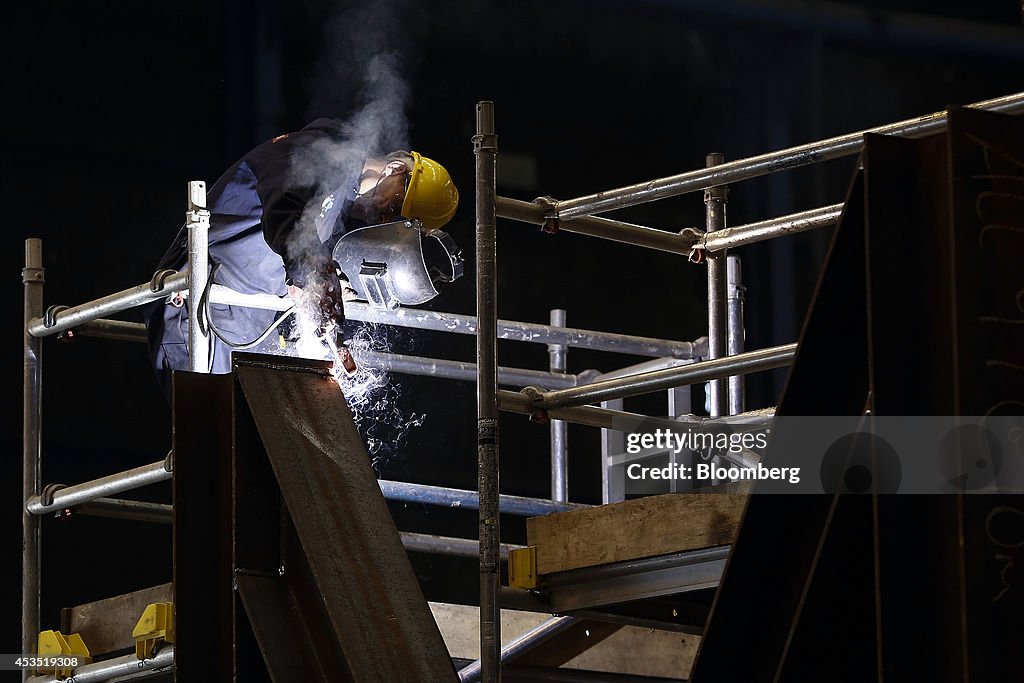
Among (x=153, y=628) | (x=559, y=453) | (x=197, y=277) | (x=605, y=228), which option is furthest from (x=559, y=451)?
(x=153, y=628)

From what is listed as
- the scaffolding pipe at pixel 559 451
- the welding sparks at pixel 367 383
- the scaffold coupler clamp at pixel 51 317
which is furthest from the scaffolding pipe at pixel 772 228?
the scaffold coupler clamp at pixel 51 317

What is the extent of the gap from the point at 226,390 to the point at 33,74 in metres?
5.87

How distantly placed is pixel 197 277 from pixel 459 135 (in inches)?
218

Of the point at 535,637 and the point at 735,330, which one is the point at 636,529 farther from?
the point at 735,330

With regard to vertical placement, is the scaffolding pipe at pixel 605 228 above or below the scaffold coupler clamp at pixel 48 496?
above

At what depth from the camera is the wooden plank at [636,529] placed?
4078 millimetres

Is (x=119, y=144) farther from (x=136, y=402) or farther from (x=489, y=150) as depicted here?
(x=489, y=150)

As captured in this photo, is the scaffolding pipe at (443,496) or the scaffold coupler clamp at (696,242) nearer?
the scaffold coupler clamp at (696,242)

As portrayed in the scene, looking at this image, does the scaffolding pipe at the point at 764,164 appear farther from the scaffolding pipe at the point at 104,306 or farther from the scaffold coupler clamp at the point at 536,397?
the scaffolding pipe at the point at 104,306

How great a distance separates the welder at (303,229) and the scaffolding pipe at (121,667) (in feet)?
4.14

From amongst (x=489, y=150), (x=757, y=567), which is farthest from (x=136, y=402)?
(x=757, y=567)

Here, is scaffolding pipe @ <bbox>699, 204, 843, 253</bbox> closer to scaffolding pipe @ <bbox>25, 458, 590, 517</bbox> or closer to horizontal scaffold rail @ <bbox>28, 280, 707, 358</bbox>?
scaffolding pipe @ <bbox>25, 458, 590, 517</bbox>

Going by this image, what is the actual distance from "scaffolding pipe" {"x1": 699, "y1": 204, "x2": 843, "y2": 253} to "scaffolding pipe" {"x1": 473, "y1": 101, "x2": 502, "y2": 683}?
35.0 inches

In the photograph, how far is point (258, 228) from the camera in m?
6.60
